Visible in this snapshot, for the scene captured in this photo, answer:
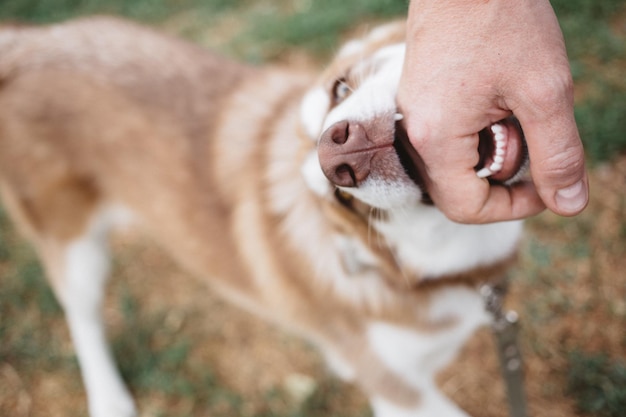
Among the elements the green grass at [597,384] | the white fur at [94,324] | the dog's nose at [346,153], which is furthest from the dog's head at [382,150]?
the white fur at [94,324]

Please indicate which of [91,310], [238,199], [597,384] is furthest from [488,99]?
[91,310]

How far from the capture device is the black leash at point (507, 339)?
1874 mm

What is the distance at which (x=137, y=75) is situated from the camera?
2.29m

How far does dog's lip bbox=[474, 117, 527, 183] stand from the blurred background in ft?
5.22

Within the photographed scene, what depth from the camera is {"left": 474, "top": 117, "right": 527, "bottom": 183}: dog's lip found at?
124cm

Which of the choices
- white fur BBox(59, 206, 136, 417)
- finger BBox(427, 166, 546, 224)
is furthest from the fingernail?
white fur BBox(59, 206, 136, 417)

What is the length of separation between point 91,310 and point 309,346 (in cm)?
114

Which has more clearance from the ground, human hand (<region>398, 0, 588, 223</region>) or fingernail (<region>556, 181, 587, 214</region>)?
human hand (<region>398, 0, 588, 223</region>)

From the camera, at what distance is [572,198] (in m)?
1.12

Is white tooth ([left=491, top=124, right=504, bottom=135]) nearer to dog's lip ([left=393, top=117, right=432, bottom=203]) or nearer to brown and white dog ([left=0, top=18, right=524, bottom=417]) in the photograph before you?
dog's lip ([left=393, top=117, right=432, bottom=203])

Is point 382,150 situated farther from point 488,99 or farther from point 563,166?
point 563,166

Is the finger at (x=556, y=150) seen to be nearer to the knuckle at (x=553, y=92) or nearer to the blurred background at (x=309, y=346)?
the knuckle at (x=553, y=92)

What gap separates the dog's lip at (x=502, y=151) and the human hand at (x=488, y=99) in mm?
36

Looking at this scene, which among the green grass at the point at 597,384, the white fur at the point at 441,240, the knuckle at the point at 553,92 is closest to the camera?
the knuckle at the point at 553,92
